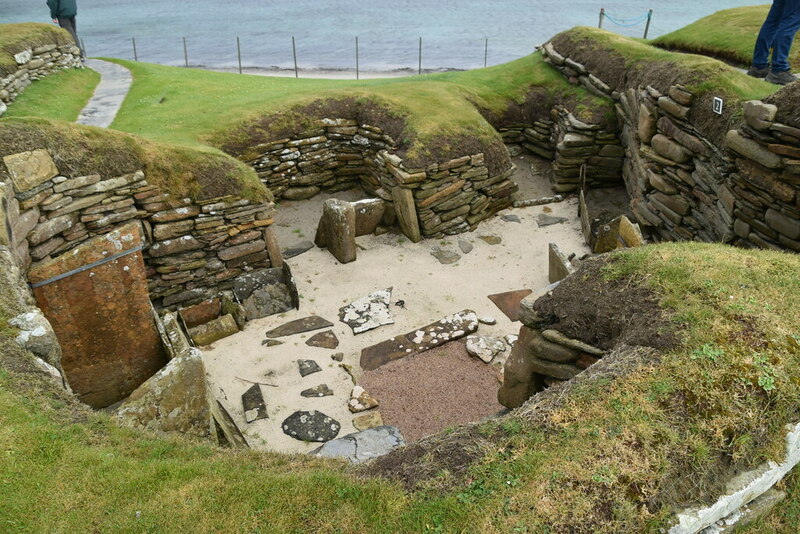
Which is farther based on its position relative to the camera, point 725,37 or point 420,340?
point 725,37

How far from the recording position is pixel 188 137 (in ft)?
39.0

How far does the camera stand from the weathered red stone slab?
10.3 m

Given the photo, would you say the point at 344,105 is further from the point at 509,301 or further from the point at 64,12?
the point at 64,12

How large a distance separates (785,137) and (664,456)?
6549 millimetres

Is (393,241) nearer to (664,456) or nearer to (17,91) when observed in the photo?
(664,456)

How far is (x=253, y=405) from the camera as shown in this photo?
26.6 feet

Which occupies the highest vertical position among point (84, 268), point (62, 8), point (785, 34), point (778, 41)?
point (785, 34)

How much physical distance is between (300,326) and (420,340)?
2.32 m

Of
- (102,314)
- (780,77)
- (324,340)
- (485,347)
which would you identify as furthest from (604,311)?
(780,77)

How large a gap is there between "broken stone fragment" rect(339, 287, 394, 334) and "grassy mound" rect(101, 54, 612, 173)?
12.0 ft

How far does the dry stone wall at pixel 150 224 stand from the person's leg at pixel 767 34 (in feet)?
35.8

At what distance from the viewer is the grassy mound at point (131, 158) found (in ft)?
27.2

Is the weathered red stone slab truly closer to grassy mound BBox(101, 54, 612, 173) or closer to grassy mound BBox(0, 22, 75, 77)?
grassy mound BBox(101, 54, 612, 173)

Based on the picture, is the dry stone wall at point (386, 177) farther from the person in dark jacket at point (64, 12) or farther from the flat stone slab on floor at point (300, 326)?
the person in dark jacket at point (64, 12)
